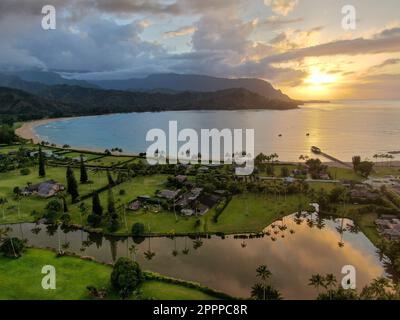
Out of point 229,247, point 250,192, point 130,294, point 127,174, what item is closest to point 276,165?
point 250,192

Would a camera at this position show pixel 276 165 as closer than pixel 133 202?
No

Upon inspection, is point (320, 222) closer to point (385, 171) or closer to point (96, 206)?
point (96, 206)

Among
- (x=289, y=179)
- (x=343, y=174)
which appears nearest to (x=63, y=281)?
(x=289, y=179)

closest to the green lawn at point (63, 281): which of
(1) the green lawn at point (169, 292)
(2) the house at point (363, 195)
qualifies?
(1) the green lawn at point (169, 292)

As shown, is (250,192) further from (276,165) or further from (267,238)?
Result: (276,165)

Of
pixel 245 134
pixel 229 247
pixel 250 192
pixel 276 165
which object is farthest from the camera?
pixel 245 134

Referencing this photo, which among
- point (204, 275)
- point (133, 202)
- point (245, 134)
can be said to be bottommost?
point (204, 275)
